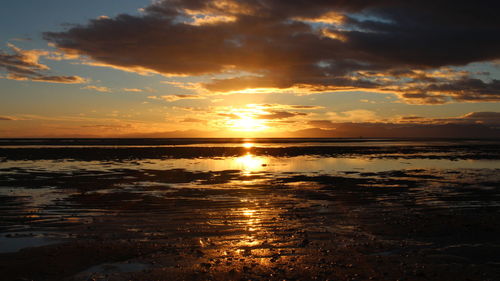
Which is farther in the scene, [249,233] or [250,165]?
[250,165]

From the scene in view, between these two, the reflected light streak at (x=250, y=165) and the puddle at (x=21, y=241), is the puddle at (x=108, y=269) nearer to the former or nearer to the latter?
the puddle at (x=21, y=241)

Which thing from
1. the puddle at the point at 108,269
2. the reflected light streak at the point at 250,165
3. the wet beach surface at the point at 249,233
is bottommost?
the puddle at the point at 108,269

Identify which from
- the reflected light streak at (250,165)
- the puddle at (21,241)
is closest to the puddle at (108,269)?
the puddle at (21,241)

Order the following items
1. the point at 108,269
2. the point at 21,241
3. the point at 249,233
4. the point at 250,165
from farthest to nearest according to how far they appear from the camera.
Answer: the point at 250,165, the point at 249,233, the point at 21,241, the point at 108,269

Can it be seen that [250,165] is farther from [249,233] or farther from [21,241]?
→ [21,241]

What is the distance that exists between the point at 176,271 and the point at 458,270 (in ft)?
22.1

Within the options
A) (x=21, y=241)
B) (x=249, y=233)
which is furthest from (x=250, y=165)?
(x=21, y=241)

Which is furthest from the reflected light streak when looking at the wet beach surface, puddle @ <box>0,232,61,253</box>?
puddle @ <box>0,232,61,253</box>

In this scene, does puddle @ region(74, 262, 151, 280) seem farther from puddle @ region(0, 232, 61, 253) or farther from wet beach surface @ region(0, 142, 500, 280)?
puddle @ region(0, 232, 61, 253)

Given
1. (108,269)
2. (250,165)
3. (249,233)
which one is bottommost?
(108,269)

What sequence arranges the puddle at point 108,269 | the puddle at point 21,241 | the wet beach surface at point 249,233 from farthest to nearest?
the puddle at point 21,241, the wet beach surface at point 249,233, the puddle at point 108,269

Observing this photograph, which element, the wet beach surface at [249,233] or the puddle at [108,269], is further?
the wet beach surface at [249,233]

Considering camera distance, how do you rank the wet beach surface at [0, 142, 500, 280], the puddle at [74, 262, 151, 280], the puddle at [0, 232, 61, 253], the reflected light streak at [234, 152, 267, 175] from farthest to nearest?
the reflected light streak at [234, 152, 267, 175], the puddle at [0, 232, 61, 253], the wet beach surface at [0, 142, 500, 280], the puddle at [74, 262, 151, 280]

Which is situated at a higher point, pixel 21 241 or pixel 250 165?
pixel 250 165
